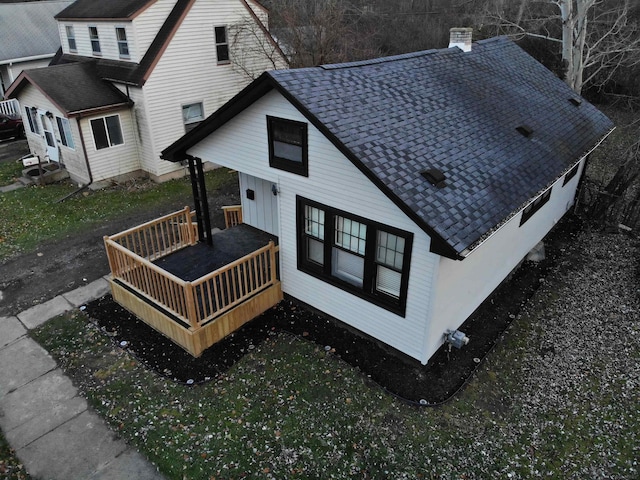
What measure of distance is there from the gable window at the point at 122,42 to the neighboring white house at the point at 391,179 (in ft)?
30.8

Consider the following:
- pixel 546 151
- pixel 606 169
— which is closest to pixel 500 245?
pixel 546 151

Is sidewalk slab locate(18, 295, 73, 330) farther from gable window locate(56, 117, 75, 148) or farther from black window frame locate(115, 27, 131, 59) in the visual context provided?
black window frame locate(115, 27, 131, 59)

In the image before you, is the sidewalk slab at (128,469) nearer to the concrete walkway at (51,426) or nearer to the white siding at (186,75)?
the concrete walkway at (51,426)

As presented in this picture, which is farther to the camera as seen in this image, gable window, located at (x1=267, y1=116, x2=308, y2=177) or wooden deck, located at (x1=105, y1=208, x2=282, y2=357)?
wooden deck, located at (x1=105, y1=208, x2=282, y2=357)

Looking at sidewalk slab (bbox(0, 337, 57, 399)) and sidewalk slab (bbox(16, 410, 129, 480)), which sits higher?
sidewalk slab (bbox(16, 410, 129, 480))

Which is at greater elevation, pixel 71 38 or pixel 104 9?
pixel 104 9

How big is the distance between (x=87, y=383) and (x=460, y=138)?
27.6ft

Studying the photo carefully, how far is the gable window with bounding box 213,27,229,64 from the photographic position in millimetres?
18594

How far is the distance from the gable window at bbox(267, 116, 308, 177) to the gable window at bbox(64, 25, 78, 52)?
1561cm

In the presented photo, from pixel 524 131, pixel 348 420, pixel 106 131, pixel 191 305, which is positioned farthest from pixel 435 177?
pixel 106 131

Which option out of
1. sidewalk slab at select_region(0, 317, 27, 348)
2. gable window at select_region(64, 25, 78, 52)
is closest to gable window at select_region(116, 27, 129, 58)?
gable window at select_region(64, 25, 78, 52)

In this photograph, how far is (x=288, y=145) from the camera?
878cm

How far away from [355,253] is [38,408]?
20.1 ft

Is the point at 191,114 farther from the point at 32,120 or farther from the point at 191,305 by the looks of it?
the point at 191,305
